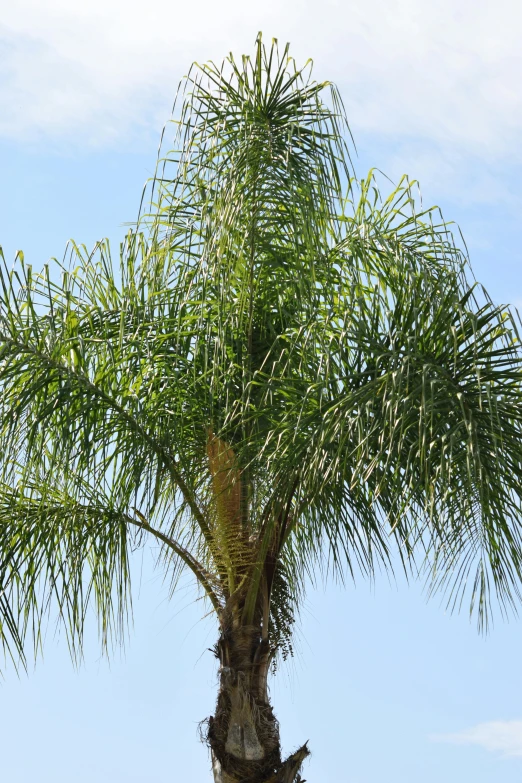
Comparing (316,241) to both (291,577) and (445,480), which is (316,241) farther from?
(291,577)

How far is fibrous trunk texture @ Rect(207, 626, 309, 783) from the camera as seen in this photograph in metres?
5.40

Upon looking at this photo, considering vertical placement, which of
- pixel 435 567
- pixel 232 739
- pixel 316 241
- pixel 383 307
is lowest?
pixel 232 739

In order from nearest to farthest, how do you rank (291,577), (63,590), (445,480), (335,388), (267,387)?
(445,480), (335,388), (267,387), (63,590), (291,577)

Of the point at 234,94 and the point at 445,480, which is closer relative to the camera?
the point at 445,480

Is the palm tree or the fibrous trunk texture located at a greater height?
the palm tree

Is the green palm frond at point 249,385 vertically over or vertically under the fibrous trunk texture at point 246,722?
over

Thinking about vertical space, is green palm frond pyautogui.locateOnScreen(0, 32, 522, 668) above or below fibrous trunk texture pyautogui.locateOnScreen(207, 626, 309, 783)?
above

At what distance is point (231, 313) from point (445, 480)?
5.03 feet

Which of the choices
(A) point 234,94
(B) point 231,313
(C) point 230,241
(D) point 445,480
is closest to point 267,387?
(B) point 231,313

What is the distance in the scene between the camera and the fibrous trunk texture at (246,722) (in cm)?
540

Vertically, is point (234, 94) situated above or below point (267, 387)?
above

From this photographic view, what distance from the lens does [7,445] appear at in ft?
17.6

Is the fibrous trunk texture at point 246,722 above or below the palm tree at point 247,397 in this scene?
below

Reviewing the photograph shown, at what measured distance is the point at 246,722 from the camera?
213 inches
